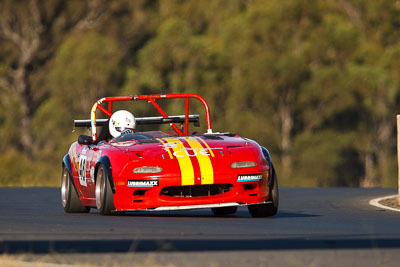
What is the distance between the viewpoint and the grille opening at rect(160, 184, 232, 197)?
14.4 m

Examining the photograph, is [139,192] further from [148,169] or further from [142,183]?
[148,169]

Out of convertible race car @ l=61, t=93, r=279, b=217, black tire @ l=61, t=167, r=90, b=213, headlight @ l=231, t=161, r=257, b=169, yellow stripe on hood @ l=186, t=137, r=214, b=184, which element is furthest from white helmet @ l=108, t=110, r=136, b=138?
headlight @ l=231, t=161, r=257, b=169

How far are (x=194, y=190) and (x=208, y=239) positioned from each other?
3.39m

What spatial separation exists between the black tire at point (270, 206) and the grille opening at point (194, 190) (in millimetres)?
736

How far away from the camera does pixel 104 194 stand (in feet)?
48.3

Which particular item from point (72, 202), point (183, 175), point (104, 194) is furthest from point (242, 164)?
point (72, 202)

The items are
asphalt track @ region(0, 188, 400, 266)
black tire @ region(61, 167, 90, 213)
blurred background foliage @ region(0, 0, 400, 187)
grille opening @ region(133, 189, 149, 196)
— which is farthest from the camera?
blurred background foliage @ region(0, 0, 400, 187)

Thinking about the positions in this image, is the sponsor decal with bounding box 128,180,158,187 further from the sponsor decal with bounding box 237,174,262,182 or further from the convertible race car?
the sponsor decal with bounding box 237,174,262,182

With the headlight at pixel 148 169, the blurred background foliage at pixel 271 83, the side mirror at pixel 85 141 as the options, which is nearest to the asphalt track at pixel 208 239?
the headlight at pixel 148 169

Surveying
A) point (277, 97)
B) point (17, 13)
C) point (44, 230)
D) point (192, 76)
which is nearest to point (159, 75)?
point (192, 76)

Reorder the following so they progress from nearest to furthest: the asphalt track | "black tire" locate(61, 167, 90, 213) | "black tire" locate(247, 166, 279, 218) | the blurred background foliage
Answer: the asphalt track < "black tire" locate(247, 166, 279, 218) < "black tire" locate(61, 167, 90, 213) < the blurred background foliage

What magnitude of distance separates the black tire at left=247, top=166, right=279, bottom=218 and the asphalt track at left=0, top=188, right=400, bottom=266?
275 mm

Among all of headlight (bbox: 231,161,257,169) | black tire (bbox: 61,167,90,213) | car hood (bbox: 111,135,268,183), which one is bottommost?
black tire (bbox: 61,167,90,213)

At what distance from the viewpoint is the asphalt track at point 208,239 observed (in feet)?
31.0
